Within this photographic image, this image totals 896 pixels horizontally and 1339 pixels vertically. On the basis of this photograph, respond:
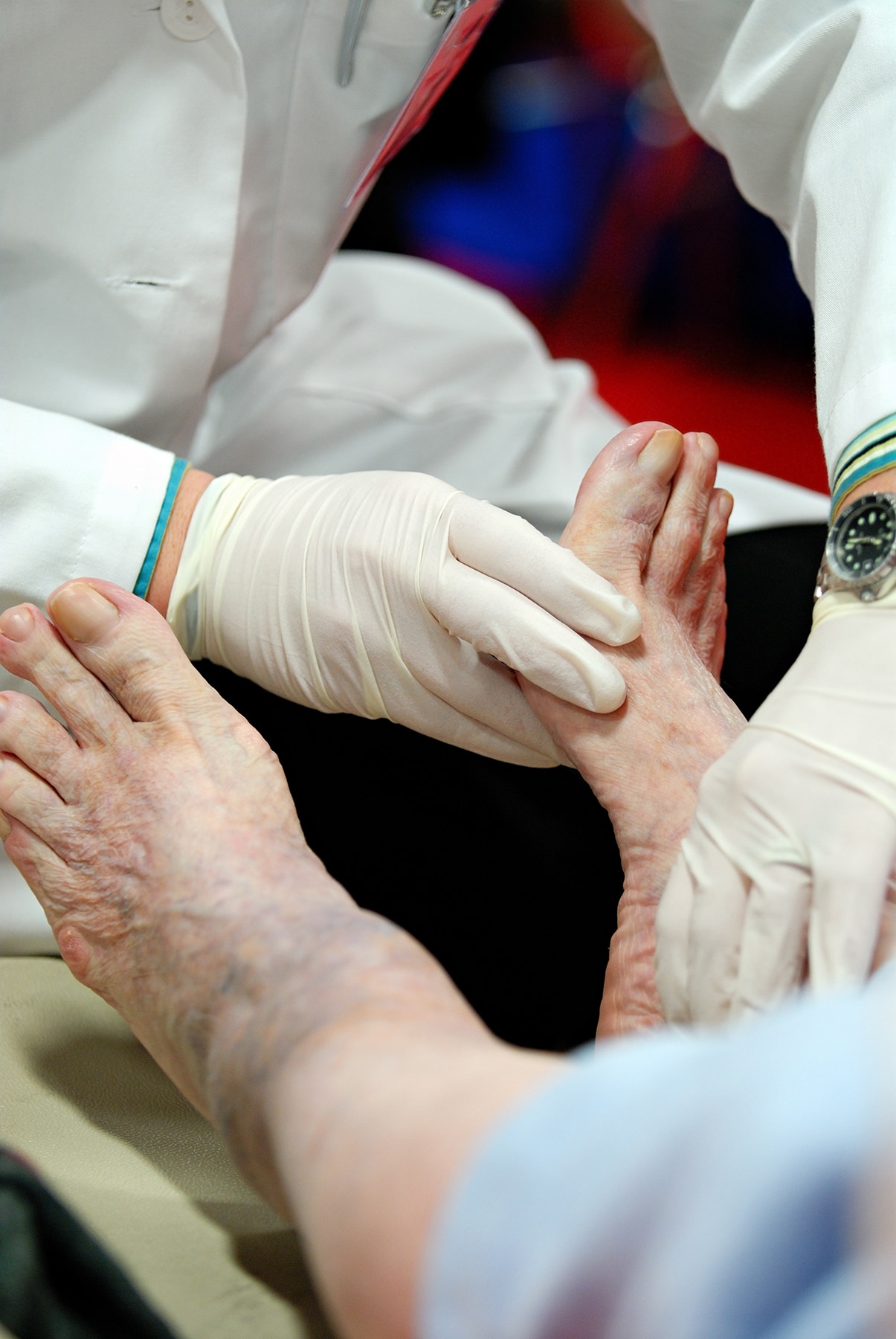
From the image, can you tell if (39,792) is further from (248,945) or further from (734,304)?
(734,304)

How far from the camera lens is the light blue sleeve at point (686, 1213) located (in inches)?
14.0

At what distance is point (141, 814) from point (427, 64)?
28.6 inches

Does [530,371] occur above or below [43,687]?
above

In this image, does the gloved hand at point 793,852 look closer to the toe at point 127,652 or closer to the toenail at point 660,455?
the toenail at point 660,455

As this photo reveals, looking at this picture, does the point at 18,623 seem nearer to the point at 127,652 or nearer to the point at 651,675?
the point at 127,652

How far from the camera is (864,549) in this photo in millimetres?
759

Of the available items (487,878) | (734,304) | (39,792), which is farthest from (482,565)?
(734,304)

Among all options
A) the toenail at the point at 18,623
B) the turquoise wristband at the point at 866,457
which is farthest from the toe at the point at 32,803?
the turquoise wristband at the point at 866,457

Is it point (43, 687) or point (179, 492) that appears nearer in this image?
point (43, 687)

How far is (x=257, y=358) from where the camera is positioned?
1256mm

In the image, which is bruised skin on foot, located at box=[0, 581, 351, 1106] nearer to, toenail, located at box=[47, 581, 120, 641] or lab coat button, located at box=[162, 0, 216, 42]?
toenail, located at box=[47, 581, 120, 641]

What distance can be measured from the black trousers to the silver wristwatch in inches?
10.3

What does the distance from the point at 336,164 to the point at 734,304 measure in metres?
1.80

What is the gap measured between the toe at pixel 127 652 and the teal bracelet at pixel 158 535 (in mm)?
69
